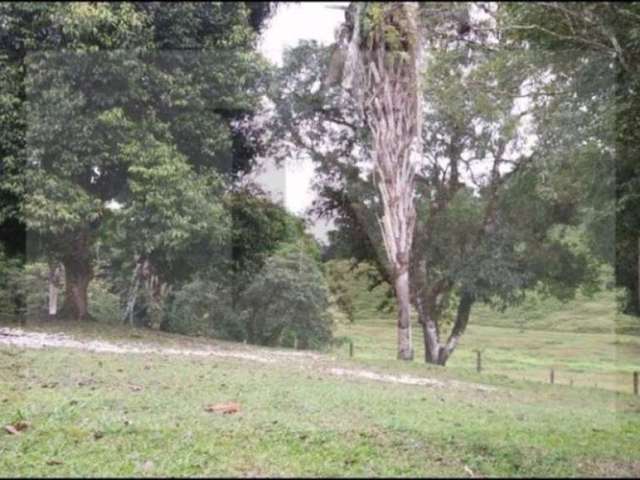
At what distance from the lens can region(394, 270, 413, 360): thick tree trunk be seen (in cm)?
1025

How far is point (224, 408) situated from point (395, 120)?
4246 millimetres

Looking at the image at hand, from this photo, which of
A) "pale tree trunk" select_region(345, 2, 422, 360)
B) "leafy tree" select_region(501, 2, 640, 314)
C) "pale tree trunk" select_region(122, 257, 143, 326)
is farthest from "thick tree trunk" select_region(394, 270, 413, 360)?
"pale tree trunk" select_region(122, 257, 143, 326)

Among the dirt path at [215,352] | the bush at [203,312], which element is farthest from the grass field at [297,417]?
the bush at [203,312]

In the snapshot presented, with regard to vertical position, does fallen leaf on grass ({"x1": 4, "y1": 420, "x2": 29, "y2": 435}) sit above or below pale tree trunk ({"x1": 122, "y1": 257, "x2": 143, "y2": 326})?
below

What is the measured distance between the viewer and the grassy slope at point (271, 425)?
→ 3008 millimetres

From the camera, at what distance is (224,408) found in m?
4.58

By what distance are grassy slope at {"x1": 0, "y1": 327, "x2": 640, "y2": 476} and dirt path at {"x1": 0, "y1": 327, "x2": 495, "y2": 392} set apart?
0.49ft

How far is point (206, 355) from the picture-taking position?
26.5ft

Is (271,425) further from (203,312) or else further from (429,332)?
(429,332)

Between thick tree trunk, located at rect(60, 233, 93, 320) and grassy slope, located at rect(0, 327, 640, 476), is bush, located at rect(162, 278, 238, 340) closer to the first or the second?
thick tree trunk, located at rect(60, 233, 93, 320)

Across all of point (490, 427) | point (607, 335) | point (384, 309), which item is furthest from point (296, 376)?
point (607, 335)

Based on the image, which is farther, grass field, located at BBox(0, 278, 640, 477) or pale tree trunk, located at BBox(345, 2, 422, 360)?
pale tree trunk, located at BBox(345, 2, 422, 360)

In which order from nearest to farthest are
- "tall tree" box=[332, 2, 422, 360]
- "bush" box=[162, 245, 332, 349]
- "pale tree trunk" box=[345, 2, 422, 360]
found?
"tall tree" box=[332, 2, 422, 360]
"pale tree trunk" box=[345, 2, 422, 360]
"bush" box=[162, 245, 332, 349]

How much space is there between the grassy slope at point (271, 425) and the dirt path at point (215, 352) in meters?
0.15
